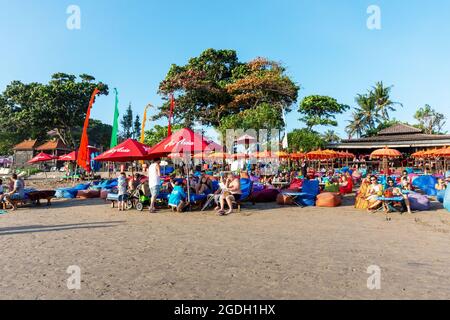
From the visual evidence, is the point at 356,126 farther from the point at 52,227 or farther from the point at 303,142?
the point at 52,227

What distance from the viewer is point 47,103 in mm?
40062

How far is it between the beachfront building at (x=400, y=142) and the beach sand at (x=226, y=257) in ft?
86.9

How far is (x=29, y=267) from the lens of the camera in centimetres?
446

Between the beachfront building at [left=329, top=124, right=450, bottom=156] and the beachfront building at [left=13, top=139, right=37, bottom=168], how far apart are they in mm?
42562

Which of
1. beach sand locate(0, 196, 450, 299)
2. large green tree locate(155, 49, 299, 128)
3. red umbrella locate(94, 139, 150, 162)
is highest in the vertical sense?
large green tree locate(155, 49, 299, 128)

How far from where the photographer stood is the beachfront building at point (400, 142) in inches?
1224

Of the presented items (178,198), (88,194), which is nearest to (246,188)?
(178,198)

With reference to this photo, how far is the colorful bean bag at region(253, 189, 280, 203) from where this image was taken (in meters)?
12.2

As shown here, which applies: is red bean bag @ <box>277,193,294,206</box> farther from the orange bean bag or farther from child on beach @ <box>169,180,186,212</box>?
child on beach @ <box>169,180,186,212</box>

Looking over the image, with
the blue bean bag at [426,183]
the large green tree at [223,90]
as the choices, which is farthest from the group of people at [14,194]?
the large green tree at [223,90]

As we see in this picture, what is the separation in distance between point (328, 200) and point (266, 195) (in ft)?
7.63

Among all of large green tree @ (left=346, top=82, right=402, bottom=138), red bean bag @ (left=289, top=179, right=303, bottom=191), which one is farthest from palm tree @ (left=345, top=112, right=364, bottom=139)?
red bean bag @ (left=289, top=179, right=303, bottom=191)
